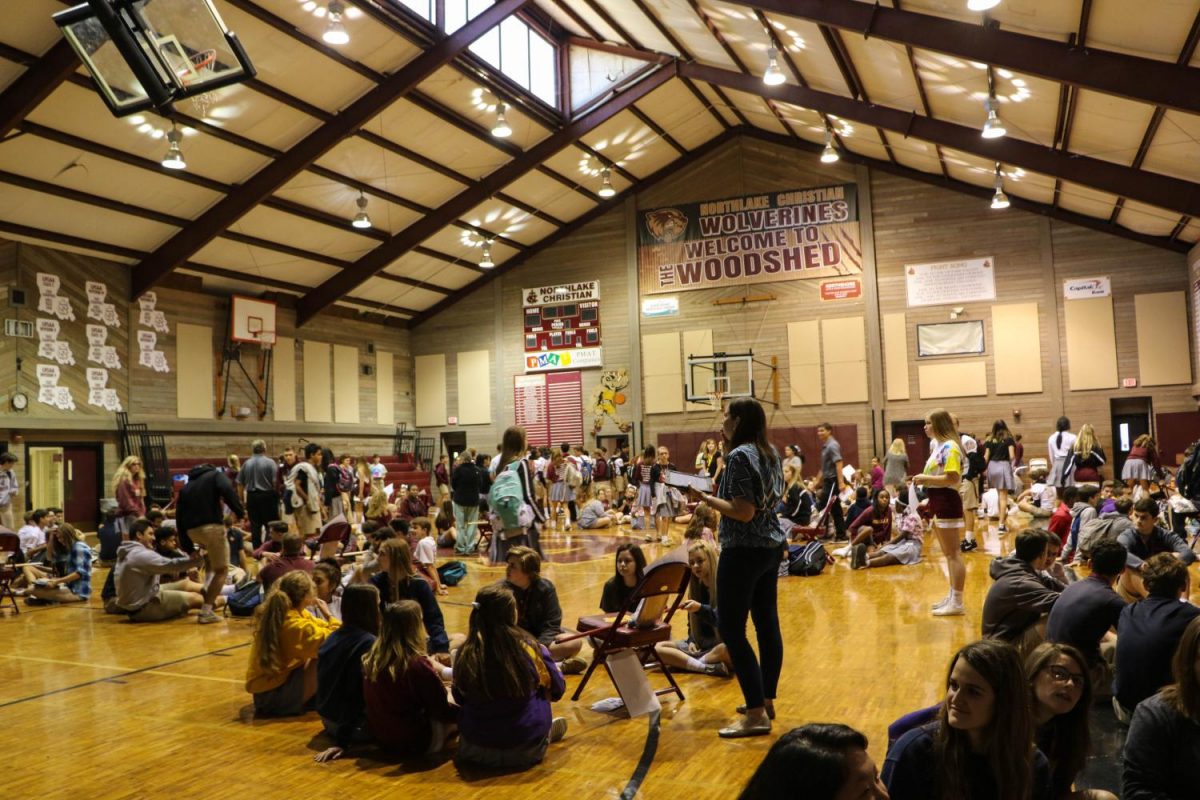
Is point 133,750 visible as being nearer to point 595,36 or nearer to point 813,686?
point 813,686

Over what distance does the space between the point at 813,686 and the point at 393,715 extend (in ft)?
7.45

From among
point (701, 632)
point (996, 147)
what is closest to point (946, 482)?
point (701, 632)

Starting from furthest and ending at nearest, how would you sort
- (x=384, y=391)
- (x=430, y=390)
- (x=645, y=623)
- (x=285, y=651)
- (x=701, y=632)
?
(x=430, y=390), (x=384, y=391), (x=701, y=632), (x=645, y=623), (x=285, y=651)

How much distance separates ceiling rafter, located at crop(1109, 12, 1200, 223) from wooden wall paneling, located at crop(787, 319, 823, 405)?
622 cm

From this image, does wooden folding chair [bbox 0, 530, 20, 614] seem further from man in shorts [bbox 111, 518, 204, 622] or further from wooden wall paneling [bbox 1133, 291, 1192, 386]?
wooden wall paneling [bbox 1133, 291, 1192, 386]

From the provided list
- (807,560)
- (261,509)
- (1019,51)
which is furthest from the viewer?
(261,509)

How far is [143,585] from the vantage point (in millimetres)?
7676

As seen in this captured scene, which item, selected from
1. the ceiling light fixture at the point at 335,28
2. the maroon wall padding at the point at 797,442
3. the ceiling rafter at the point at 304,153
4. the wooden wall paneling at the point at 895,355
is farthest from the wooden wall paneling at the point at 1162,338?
the ceiling light fixture at the point at 335,28

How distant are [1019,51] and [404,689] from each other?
31.2 ft

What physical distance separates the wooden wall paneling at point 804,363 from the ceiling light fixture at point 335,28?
1191 cm

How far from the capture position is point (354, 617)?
166 inches

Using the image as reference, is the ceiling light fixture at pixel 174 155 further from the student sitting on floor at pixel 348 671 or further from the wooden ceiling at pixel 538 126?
the student sitting on floor at pixel 348 671

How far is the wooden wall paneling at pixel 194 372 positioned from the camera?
17375 millimetres

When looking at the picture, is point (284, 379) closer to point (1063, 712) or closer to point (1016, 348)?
point (1016, 348)
